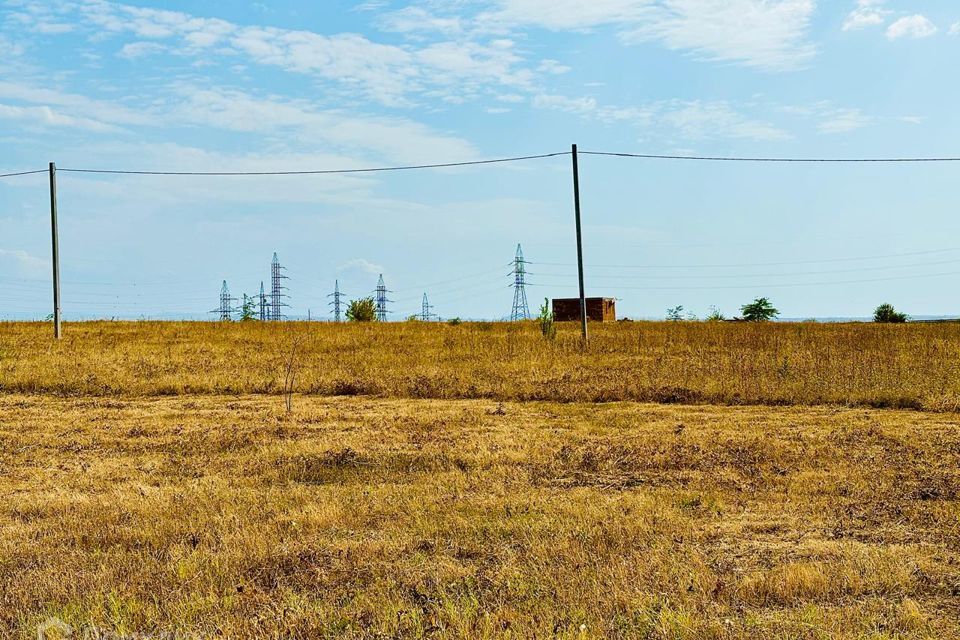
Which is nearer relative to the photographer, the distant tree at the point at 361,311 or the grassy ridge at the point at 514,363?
the grassy ridge at the point at 514,363

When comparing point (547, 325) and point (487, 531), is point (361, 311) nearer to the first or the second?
point (547, 325)

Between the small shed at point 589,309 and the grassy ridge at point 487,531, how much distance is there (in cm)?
2824

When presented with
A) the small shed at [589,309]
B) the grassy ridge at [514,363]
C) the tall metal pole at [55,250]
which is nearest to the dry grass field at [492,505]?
the grassy ridge at [514,363]

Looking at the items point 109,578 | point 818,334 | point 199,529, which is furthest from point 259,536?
point 818,334

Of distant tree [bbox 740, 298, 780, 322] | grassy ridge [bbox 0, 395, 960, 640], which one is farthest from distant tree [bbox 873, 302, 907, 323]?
grassy ridge [bbox 0, 395, 960, 640]

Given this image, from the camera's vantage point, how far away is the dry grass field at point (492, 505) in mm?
5387

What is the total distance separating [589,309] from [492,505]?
3444cm

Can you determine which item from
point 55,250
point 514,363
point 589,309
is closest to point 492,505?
point 514,363

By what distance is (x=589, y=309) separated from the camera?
138 ft

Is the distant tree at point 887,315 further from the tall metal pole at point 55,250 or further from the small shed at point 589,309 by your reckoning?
the tall metal pole at point 55,250

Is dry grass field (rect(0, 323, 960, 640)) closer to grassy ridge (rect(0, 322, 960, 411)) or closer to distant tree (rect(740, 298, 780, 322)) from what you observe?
grassy ridge (rect(0, 322, 960, 411))

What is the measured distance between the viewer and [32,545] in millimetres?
7008

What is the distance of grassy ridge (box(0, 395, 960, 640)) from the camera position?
209 inches

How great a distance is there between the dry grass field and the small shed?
71.7 ft
